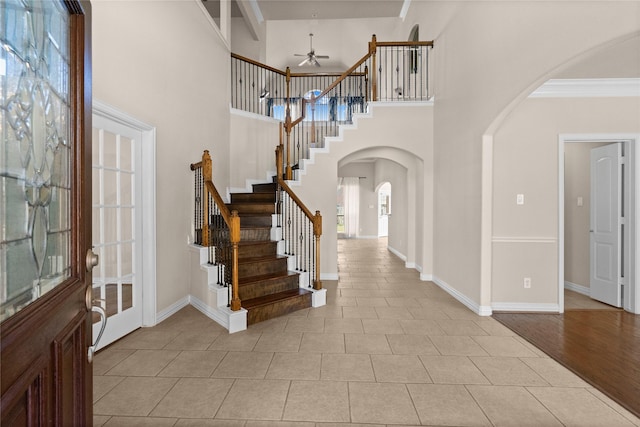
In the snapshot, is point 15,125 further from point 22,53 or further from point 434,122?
point 434,122

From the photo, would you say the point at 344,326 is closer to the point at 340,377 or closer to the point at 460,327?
the point at 340,377

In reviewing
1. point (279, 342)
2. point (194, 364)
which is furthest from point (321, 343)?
point (194, 364)

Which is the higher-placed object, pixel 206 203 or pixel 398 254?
pixel 206 203

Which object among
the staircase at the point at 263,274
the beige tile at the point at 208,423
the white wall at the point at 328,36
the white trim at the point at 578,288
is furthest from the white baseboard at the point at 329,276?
the white wall at the point at 328,36

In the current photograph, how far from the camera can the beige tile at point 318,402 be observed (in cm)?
203

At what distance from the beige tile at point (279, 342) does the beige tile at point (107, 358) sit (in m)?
1.15

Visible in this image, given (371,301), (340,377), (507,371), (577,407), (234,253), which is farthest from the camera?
(371,301)

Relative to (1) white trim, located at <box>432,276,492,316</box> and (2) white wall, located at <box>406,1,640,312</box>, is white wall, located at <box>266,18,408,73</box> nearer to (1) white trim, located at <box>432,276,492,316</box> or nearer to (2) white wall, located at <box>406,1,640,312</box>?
(2) white wall, located at <box>406,1,640,312</box>

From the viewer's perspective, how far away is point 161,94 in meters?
3.69

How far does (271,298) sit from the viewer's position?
389 cm

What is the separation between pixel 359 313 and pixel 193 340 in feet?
6.36

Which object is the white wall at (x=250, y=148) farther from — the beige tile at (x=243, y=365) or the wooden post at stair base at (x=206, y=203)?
Result: the beige tile at (x=243, y=365)

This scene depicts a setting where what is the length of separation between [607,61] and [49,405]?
4946 mm

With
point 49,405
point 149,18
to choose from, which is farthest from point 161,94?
point 49,405
